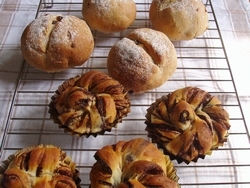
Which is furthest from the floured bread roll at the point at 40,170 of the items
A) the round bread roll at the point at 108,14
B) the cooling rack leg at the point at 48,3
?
the cooling rack leg at the point at 48,3

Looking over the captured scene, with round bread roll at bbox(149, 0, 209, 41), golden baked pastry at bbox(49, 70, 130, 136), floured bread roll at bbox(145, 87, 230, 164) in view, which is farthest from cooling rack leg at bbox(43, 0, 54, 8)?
floured bread roll at bbox(145, 87, 230, 164)

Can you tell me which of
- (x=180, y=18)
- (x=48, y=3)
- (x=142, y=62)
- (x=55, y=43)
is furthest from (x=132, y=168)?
(x=48, y=3)

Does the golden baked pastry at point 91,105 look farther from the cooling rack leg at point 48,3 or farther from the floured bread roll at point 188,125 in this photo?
the cooling rack leg at point 48,3

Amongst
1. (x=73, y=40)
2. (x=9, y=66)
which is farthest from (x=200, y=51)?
(x=9, y=66)

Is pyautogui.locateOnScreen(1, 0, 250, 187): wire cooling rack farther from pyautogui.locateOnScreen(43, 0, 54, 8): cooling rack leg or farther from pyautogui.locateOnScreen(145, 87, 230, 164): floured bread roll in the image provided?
pyautogui.locateOnScreen(43, 0, 54, 8): cooling rack leg

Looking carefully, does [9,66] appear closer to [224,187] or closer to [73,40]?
[73,40]

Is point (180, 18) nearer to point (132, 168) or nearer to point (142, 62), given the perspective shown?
point (142, 62)
